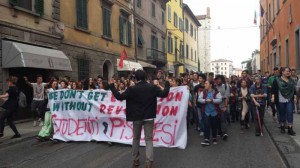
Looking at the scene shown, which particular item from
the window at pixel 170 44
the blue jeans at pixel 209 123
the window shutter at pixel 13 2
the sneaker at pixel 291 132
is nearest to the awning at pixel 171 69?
the window at pixel 170 44

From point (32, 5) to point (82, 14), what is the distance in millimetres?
4331

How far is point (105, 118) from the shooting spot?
8586mm

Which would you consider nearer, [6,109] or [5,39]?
[6,109]

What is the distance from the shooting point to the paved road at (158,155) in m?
6.39

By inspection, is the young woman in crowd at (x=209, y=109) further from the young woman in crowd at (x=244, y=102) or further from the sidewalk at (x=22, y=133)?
the sidewalk at (x=22, y=133)

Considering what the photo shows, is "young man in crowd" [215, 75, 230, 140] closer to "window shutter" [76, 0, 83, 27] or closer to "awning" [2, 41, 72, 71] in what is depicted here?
"awning" [2, 41, 72, 71]

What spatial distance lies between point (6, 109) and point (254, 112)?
660 centimetres

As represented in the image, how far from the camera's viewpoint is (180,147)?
7.70 m

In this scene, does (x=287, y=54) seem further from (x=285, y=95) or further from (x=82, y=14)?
(x=285, y=95)

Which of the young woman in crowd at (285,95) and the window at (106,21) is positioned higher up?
the window at (106,21)

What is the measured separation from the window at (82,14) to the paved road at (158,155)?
33.9 ft

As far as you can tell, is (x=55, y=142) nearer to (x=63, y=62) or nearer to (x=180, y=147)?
(x=180, y=147)

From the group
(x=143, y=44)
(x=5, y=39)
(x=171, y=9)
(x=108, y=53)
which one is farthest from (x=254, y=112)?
Answer: (x=171, y=9)

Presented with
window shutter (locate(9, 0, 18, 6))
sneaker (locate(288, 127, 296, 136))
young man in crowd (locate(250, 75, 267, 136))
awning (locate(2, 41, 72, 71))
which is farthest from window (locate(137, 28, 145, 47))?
sneaker (locate(288, 127, 296, 136))
